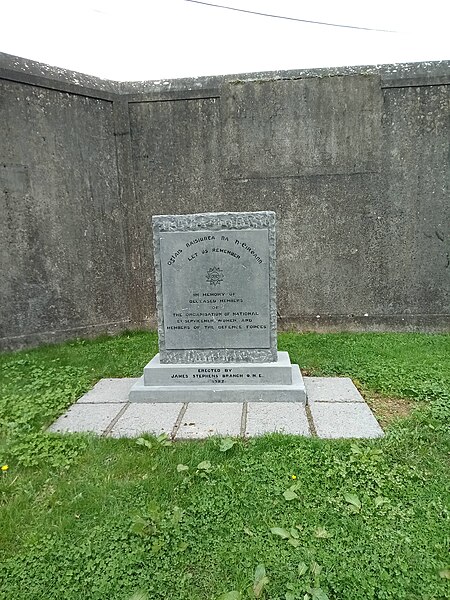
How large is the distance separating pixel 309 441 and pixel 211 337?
132cm

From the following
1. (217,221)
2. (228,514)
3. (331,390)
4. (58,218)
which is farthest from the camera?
(58,218)

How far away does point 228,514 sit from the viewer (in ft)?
6.88

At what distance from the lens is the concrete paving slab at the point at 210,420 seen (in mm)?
2938

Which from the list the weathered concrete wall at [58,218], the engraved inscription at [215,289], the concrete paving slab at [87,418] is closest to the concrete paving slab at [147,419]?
the concrete paving slab at [87,418]

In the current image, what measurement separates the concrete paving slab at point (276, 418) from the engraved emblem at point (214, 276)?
1107 mm

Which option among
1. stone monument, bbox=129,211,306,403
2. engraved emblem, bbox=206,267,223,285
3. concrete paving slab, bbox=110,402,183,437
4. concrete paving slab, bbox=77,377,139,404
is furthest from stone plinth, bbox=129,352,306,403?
engraved emblem, bbox=206,267,223,285

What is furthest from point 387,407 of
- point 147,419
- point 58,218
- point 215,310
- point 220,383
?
point 58,218

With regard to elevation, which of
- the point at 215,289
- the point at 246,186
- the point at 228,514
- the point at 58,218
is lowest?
the point at 228,514

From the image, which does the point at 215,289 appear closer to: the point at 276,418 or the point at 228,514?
the point at 276,418

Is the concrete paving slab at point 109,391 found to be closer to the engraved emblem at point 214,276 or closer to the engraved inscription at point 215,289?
the engraved inscription at point 215,289

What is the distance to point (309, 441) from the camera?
2.73 meters

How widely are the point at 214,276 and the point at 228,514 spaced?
202cm

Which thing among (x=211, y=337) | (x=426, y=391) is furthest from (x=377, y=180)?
(x=211, y=337)

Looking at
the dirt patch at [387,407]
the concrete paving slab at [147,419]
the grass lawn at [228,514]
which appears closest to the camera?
the grass lawn at [228,514]
